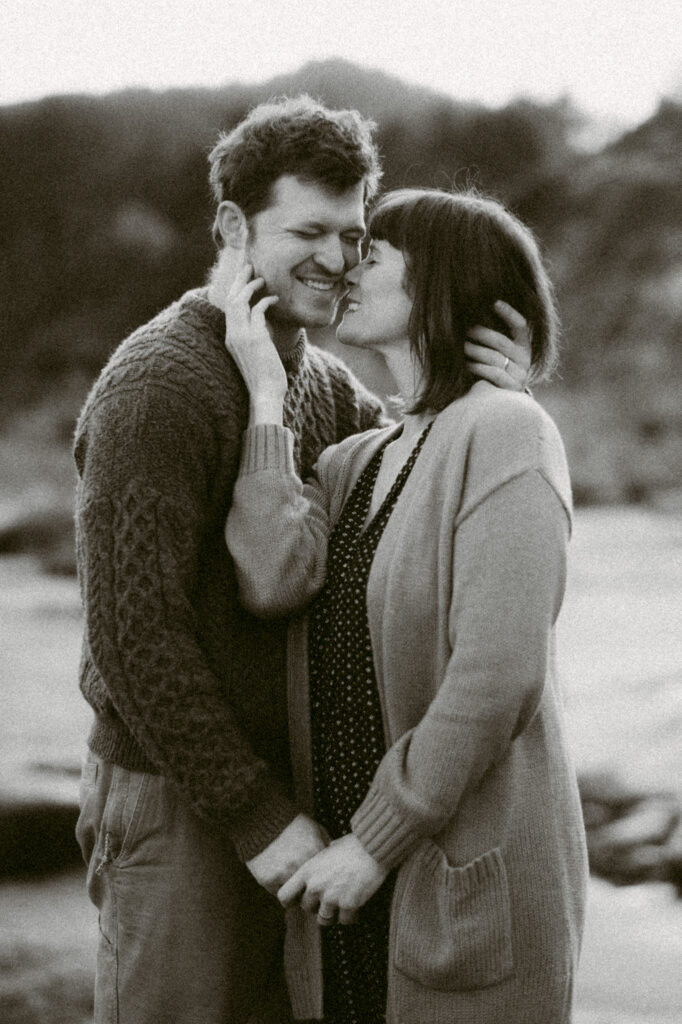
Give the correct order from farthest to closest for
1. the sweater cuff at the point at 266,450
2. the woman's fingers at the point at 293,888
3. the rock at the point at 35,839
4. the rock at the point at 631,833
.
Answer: the rock at the point at 35,839, the rock at the point at 631,833, the sweater cuff at the point at 266,450, the woman's fingers at the point at 293,888

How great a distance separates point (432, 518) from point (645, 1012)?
4.39 feet

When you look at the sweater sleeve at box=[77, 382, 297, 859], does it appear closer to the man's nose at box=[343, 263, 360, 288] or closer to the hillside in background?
the man's nose at box=[343, 263, 360, 288]

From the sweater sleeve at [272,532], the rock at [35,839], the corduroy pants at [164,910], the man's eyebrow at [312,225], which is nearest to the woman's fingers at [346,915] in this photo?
the corduroy pants at [164,910]

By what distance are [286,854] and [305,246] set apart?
0.78m

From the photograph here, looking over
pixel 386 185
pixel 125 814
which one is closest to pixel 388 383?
pixel 386 185

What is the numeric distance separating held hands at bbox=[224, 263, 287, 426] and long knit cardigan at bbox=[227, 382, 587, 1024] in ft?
0.71

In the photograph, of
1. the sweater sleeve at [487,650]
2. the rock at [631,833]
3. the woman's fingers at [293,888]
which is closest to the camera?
the sweater sleeve at [487,650]

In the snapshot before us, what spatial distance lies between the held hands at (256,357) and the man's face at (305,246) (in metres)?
0.06

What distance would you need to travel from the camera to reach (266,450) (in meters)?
1.24

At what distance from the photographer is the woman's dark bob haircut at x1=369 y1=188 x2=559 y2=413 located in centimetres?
121

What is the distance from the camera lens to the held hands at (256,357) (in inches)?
49.8

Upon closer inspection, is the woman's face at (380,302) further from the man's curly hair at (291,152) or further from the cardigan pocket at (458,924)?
the cardigan pocket at (458,924)

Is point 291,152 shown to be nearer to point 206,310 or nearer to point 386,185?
point 206,310

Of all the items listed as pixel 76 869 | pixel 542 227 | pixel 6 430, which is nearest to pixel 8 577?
pixel 6 430
